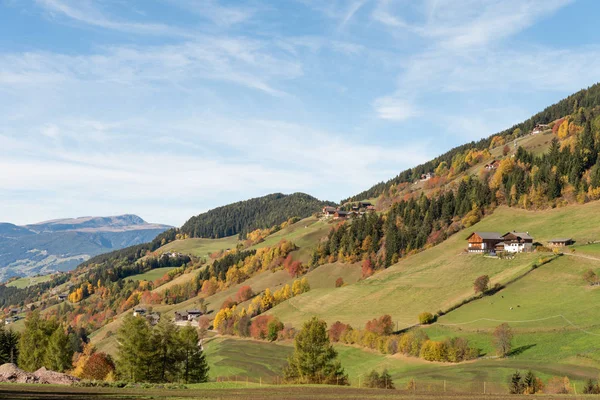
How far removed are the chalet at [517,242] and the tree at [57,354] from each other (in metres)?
131

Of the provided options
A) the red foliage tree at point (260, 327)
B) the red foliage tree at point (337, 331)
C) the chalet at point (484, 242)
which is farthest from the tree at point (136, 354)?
the chalet at point (484, 242)

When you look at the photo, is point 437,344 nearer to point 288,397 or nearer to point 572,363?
point 572,363

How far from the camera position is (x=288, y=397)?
46500 millimetres

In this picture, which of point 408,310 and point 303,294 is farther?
point 303,294

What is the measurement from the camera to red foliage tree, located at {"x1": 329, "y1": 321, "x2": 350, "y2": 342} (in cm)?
13262

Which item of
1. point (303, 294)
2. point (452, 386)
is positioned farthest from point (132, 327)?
point (303, 294)

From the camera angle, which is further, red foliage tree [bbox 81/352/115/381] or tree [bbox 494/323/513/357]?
tree [bbox 494/323/513/357]

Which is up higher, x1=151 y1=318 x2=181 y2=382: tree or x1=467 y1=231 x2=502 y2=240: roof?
x1=467 y1=231 x2=502 y2=240: roof

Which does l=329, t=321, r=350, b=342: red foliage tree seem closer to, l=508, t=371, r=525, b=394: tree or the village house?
the village house

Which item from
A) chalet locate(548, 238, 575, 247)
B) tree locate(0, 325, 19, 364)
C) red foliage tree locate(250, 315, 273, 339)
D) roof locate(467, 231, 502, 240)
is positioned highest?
roof locate(467, 231, 502, 240)

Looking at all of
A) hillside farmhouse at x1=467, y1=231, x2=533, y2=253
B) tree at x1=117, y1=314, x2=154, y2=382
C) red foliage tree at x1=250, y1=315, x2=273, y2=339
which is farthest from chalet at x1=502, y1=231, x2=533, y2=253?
tree at x1=117, y1=314, x2=154, y2=382

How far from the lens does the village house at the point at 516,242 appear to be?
16388 cm

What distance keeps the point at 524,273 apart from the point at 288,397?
348ft

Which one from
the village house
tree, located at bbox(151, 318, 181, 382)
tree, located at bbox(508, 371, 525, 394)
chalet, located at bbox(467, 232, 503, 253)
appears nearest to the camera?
tree, located at bbox(508, 371, 525, 394)
